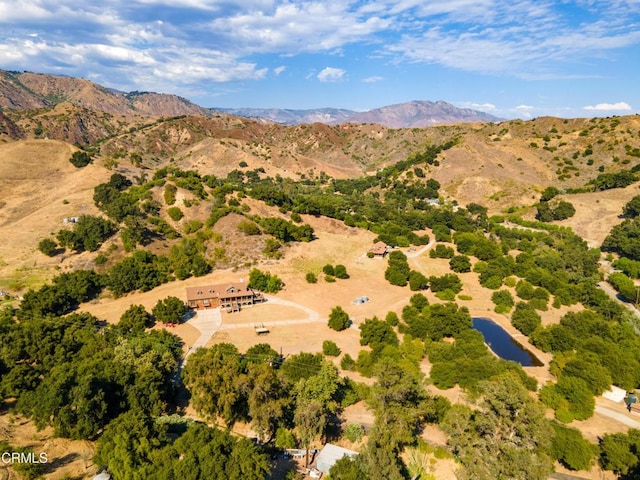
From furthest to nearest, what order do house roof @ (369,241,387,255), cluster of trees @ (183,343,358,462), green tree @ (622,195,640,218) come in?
green tree @ (622,195,640,218) < house roof @ (369,241,387,255) < cluster of trees @ (183,343,358,462)

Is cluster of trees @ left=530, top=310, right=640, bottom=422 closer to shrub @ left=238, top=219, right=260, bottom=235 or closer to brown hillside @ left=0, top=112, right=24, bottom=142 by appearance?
shrub @ left=238, top=219, right=260, bottom=235

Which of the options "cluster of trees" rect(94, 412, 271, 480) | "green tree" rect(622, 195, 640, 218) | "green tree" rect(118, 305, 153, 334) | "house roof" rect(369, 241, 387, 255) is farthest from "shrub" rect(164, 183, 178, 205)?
"green tree" rect(622, 195, 640, 218)

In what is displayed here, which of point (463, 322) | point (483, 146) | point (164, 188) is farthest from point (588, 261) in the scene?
point (164, 188)

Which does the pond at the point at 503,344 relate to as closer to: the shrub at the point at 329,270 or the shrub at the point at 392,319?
the shrub at the point at 392,319

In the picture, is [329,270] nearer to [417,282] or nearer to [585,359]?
[417,282]

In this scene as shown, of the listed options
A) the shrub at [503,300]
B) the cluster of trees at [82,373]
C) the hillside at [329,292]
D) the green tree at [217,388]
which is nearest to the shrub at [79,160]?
the hillside at [329,292]

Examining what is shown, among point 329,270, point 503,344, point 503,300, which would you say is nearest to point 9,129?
point 329,270
